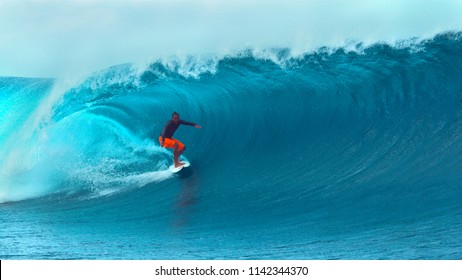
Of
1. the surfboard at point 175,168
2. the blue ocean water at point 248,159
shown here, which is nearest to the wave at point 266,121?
the blue ocean water at point 248,159

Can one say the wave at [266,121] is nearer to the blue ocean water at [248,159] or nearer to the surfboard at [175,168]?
the blue ocean water at [248,159]

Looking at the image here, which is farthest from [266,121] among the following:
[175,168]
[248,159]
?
[175,168]

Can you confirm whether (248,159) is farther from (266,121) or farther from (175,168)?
(266,121)

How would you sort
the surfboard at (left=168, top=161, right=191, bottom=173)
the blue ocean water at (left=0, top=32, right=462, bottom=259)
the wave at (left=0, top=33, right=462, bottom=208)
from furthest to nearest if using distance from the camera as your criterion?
the surfboard at (left=168, top=161, right=191, bottom=173)
the wave at (left=0, top=33, right=462, bottom=208)
the blue ocean water at (left=0, top=32, right=462, bottom=259)

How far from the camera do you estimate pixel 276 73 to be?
13023 mm

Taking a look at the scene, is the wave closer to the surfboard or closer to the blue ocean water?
the blue ocean water

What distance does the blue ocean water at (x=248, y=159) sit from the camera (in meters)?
7.69

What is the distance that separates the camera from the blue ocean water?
25.2ft

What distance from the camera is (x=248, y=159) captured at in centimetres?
→ 1103

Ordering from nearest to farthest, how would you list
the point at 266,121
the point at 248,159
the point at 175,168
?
the point at 175,168 < the point at 248,159 < the point at 266,121

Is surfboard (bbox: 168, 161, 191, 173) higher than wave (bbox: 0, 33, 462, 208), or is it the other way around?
wave (bbox: 0, 33, 462, 208)

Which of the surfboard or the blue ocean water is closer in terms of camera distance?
the blue ocean water

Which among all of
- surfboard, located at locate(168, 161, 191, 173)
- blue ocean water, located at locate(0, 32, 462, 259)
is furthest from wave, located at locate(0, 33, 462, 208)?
surfboard, located at locate(168, 161, 191, 173)
